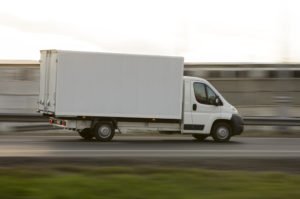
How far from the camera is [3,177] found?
8.56 m

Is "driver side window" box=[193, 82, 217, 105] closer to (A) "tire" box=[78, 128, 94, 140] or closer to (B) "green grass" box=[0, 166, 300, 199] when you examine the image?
(A) "tire" box=[78, 128, 94, 140]

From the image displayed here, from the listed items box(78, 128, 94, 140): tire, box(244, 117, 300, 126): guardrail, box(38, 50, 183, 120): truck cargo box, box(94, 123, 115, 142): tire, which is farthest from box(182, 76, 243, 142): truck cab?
box(244, 117, 300, 126): guardrail

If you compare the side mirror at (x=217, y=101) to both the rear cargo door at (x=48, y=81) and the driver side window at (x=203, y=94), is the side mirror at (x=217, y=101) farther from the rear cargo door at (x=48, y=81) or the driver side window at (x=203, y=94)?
the rear cargo door at (x=48, y=81)

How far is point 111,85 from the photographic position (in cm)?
1878

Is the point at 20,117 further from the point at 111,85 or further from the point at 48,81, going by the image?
the point at 111,85

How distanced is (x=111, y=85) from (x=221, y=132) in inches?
148

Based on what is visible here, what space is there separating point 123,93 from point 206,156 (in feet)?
17.1

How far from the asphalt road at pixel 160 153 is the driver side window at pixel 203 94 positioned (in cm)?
128

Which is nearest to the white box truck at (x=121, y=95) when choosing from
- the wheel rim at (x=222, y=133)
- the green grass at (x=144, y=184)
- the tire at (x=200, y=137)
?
the wheel rim at (x=222, y=133)

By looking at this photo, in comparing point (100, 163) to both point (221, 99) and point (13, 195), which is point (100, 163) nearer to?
point (13, 195)

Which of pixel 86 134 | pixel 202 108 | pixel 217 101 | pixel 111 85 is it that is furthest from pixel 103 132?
pixel 217 101

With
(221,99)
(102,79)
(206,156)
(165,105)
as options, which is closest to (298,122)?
(221,99)

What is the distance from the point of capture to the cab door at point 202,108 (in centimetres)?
1933

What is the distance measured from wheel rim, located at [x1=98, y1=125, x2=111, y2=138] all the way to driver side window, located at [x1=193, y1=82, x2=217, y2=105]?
2845 millimetres
